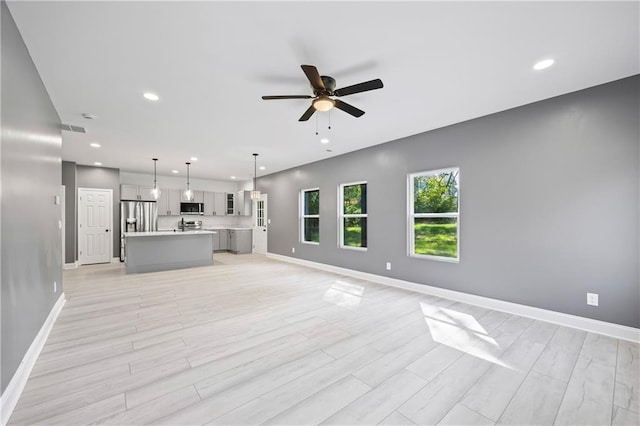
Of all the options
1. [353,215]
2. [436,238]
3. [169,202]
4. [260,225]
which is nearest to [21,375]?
[436,238]

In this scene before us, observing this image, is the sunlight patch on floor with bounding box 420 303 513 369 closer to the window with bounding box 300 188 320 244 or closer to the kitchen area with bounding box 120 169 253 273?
the window with bounding box 300 188 320 244

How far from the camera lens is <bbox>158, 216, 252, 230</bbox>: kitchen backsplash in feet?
29.5

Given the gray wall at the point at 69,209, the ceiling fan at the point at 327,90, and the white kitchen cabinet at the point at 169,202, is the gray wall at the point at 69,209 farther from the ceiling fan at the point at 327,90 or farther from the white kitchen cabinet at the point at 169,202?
the ceiling fan at the point at 327,90

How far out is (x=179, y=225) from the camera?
915 centimetres

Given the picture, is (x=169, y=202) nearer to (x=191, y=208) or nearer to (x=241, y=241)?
(x=191, y=208)

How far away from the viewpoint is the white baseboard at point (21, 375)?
165 cm

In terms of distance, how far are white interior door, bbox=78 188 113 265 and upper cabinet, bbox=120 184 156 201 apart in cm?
40

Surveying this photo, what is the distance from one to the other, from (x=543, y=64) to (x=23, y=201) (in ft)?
15.2

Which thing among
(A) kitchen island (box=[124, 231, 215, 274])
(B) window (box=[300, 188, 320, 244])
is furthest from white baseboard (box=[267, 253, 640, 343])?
(A) kitchen island (box=[124, 231, 215, 274])

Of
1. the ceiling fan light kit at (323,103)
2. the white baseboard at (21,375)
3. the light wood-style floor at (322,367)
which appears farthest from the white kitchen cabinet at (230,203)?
the ceiling fan light kit at (323,103)

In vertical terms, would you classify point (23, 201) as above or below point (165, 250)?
above

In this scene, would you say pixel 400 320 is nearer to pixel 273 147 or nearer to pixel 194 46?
pixel 194 46

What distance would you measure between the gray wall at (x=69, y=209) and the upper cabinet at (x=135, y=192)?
1.23 metres

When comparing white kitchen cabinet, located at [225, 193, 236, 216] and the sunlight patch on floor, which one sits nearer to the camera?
the sunlight patch on floor
